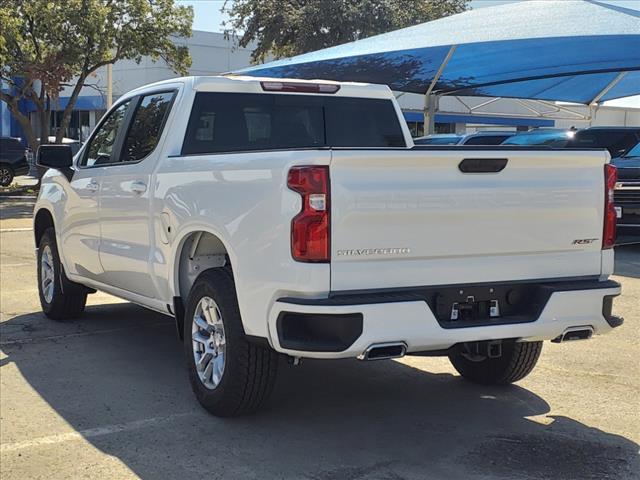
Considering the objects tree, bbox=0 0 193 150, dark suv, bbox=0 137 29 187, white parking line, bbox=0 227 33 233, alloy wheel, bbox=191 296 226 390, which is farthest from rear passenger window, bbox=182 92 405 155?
dark suv, bbox=0 137 29 187

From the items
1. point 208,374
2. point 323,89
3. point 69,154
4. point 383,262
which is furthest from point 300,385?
point 69,154

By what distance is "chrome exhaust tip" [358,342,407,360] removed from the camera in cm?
398

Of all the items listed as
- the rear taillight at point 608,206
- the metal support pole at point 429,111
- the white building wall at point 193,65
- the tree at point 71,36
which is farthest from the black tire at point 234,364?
the white building wall at point 193,65

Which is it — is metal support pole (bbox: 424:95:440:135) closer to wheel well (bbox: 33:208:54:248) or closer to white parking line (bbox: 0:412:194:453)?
wheel well (bbox: 33:208:54:248)

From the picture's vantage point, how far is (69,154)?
686 centimetres

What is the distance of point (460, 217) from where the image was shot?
4227 mm

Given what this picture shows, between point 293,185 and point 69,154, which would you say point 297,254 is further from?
point 69,154

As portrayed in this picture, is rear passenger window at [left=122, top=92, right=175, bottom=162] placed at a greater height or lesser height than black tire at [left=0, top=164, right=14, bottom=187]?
greater

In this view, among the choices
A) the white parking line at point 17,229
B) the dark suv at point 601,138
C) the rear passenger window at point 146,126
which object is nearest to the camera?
the rear passenger window at point 146,126

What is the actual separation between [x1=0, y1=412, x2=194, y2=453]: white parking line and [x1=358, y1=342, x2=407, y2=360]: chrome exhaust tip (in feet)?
4.77

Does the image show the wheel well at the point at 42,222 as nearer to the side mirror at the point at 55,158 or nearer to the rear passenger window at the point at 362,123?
the side mirror at the point at 55,158

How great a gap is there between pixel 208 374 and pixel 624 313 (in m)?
4.75

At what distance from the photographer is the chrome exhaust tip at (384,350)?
3984 mm

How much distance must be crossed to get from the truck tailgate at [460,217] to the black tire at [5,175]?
81.9ft
